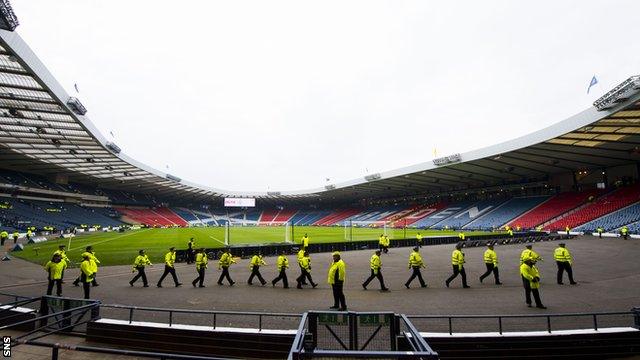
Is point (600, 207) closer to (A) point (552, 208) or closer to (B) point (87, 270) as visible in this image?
(A) point (552, 208)

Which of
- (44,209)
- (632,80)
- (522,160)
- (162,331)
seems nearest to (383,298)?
(162,331)

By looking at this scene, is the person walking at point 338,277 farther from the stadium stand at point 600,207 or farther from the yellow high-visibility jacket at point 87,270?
the stadium stand at point 600,207

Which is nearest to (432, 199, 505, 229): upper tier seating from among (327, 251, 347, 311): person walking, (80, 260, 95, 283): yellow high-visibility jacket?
(327, 251, 347, 311): person walking

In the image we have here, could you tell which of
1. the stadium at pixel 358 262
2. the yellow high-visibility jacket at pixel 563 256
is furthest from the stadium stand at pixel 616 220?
the yellow high-visibility jacket at pixel 563 256

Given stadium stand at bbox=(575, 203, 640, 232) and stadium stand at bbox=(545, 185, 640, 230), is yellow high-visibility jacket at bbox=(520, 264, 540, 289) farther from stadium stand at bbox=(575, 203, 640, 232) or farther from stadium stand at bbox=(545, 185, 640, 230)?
stadium stand at bbox=(545, 185, 640, 230)

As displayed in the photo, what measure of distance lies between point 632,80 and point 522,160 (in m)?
22.3

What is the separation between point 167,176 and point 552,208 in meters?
66.9

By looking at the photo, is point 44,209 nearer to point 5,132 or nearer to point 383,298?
point 5,132

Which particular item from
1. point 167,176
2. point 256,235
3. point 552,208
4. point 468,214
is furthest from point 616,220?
point 167,176

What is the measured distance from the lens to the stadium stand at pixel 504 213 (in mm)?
50781

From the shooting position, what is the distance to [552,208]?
4712 cm

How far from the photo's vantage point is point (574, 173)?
4972 cm

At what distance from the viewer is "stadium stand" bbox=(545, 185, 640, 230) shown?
38844 millimetres

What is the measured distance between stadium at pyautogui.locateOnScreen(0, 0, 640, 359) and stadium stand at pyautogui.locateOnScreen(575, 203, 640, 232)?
22cm
